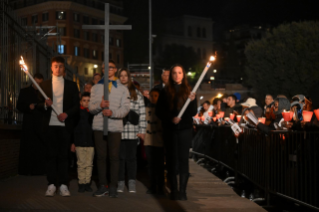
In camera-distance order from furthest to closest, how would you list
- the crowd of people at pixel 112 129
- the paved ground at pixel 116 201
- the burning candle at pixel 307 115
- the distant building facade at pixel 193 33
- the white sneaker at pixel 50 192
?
the distant building facade at pixel 193 33 → the burning candle at pixel 307 115 → the crowd of people at pixel 112 129 → the white sneaker at pixel 50 192 → the paved ground at pixel 116 201

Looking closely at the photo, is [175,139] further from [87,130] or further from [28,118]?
[28,118]

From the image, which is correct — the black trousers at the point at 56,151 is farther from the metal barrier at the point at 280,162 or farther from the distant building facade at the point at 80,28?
the distant building facade at the point at 80,28

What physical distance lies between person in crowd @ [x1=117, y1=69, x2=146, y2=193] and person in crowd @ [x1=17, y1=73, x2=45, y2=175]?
2.10m

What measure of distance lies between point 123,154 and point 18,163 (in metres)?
3.00

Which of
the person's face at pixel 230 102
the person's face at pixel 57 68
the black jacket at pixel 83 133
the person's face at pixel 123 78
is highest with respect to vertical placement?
the person's face at pixel 57 68

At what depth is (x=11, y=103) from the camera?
1033 cm

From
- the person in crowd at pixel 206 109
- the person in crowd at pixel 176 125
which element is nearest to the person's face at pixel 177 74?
the person in crowd at pixel 176 125

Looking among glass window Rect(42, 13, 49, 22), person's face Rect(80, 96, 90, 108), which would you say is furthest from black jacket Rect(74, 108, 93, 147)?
glass window Rect(42, 13, 49, 22)

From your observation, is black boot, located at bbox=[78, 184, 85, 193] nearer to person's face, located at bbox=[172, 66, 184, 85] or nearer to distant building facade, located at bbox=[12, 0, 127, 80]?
person's face, located at bbox=[172, 66, 184, 85]

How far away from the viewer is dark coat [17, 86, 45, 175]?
10039mm

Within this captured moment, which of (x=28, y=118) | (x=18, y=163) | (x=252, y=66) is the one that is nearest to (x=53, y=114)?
(x=28, y=118)

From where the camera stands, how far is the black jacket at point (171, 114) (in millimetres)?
7871

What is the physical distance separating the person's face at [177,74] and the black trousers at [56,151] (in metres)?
1.84

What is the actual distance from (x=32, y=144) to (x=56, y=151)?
2.51 m
